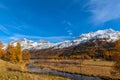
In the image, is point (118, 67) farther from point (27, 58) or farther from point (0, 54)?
point (27, 58)

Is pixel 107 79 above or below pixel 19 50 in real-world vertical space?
below

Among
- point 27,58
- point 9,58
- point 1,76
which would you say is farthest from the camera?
point 27,58

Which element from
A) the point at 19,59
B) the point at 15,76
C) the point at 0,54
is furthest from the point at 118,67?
the point at 0,54

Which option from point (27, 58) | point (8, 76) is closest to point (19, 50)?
point (27, 58)

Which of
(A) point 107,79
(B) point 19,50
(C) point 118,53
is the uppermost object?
(B) point 19,50

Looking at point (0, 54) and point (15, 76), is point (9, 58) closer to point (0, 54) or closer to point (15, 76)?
point (0, 54)

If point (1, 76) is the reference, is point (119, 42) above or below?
above

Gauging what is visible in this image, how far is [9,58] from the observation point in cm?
9394

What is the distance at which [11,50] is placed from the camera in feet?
309

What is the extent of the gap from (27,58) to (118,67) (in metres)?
99.8

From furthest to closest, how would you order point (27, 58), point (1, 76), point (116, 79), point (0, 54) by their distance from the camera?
point (27, 58), point (0, 54), point (116, 79), point (1, 76)

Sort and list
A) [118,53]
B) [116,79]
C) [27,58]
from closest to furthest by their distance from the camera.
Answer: [118,53] → [116,79] → [27,58]

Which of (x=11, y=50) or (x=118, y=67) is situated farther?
(x=11, y=50)

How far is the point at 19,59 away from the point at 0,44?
1677cm
